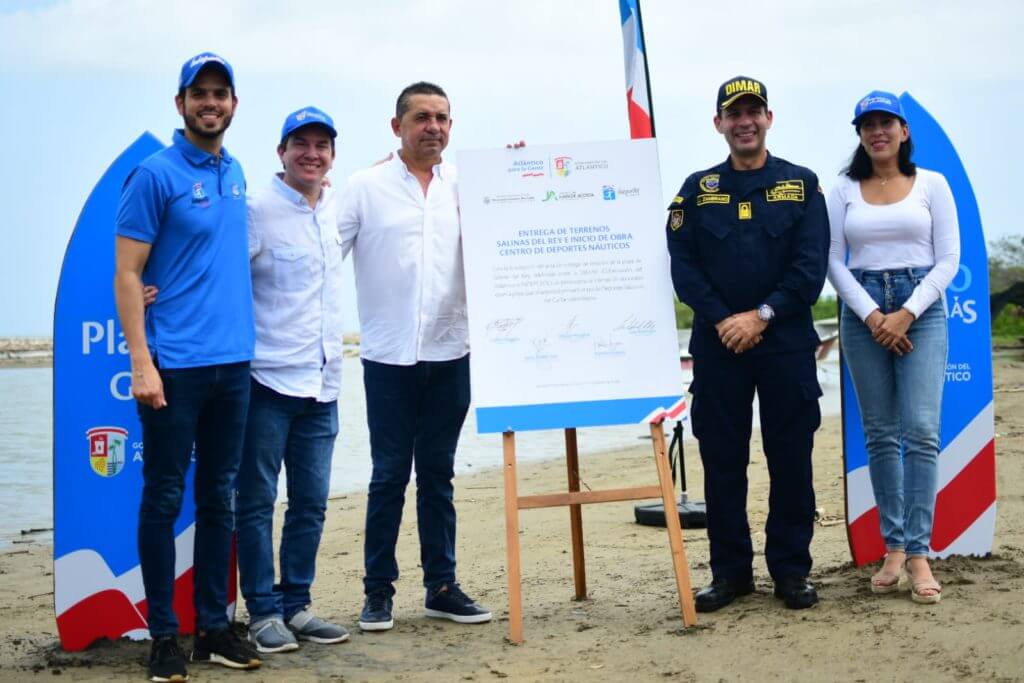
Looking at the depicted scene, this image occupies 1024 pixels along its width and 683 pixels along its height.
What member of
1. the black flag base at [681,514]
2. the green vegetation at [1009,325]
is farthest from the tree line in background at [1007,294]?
the black flag base at [681,514]

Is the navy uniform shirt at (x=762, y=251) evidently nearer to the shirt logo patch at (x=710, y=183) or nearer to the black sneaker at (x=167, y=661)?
the shirt logo patch at (x=710, y=183)

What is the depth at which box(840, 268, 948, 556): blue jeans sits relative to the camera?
4.49m

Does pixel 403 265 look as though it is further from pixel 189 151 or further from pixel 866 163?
pixel 866 163

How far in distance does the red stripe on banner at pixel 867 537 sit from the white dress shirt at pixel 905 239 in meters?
1.11

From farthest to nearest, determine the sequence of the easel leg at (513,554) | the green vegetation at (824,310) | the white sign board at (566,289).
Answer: the green vegetation at (824,310), the white sign board at (566,289), the easel leg at (513,554)

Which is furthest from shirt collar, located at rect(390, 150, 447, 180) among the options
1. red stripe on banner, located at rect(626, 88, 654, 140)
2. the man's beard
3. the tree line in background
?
the tree line in background

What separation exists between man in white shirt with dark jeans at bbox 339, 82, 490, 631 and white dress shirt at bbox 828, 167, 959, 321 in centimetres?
156

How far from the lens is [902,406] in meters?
4.54

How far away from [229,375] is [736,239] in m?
1.99

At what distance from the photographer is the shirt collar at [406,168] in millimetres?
4633

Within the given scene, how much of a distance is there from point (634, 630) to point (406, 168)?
2.05 metres

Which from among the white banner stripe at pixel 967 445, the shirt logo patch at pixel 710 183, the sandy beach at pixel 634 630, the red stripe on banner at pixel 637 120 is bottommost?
the sandy beach at pixel 634 630

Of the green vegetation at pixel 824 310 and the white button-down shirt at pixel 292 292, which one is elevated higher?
the green vegetation at pixel 824 310

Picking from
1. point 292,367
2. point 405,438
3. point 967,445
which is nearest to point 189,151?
point 292,367
